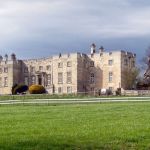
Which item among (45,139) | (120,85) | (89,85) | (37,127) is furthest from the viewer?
(89,85)

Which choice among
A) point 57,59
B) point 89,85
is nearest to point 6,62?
point 57,59

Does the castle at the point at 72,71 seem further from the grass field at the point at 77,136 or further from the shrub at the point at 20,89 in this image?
the grass field at the point at 77,136

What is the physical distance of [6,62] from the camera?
9462cm

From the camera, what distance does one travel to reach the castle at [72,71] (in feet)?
281

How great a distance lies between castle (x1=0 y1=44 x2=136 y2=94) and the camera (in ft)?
281

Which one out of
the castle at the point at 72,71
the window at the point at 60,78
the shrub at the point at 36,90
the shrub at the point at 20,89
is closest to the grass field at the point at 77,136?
the shrub at the point at 36,90

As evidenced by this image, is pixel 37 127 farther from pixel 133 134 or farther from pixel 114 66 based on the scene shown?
pixel 114 66

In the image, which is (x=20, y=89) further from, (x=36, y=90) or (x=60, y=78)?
(x=60, y=78)

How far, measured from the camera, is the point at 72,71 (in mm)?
88562

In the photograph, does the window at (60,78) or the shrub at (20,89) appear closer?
the shrub at (20,89)

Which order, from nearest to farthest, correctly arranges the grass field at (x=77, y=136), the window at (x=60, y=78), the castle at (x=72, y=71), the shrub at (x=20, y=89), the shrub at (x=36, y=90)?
1. the grass field at (x=77, y=136)
2. the shrub at (x=36, y=90)
3. the shrub at (x=20, y=89)
4. the castle at (x=72, y=71)
5. the window at (x=60, y=78)

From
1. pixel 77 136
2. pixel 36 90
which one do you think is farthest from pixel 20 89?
pixel 77 136

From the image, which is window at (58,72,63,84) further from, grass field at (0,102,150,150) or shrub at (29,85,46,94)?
grass field at (0,102,150,150)

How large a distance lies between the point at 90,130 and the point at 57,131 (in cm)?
96
